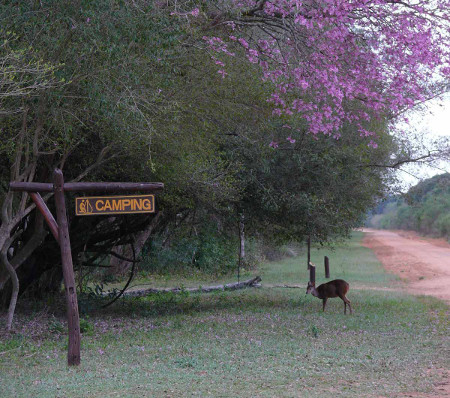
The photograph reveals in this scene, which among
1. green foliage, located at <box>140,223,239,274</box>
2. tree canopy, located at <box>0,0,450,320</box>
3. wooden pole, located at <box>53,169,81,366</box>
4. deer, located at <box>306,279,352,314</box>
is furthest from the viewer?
green foliage, located at <box>140,223,239,274</box>

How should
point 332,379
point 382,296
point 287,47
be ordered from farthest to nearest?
point 382,296, point 287,47, point 332,379

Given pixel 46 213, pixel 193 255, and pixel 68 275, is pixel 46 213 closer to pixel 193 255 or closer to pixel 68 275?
pixel 68 275

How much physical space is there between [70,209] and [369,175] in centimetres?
757

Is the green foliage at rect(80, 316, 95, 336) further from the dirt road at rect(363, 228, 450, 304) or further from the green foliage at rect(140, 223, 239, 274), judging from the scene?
the green foliage at rect(140, 223, 239, 274)

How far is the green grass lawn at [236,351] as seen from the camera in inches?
305

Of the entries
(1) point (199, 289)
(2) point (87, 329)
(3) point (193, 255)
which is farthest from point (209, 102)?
(3) point (193, 255)

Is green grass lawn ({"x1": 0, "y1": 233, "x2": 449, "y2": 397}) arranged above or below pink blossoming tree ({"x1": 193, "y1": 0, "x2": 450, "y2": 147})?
below

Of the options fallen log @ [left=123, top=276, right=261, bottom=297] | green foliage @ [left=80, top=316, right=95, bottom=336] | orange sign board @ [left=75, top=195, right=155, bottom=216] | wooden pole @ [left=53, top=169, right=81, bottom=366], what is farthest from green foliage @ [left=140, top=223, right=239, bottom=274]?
orange sign board @ [left=75, top=195, right=155, bottom=216]

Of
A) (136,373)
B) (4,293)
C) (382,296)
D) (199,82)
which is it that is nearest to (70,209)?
(4,293)

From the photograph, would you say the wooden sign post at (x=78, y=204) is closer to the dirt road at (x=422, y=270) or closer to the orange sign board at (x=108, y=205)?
the orange sign board at (x=108, y=205)

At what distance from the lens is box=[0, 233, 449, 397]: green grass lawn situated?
25.4ft

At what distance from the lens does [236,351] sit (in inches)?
410

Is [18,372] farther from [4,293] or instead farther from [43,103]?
[4,293]

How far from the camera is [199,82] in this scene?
39.6 feet
